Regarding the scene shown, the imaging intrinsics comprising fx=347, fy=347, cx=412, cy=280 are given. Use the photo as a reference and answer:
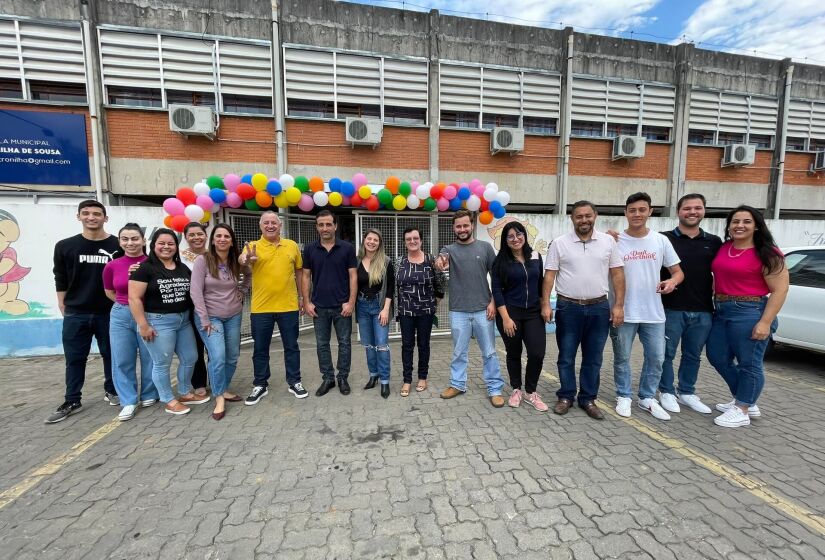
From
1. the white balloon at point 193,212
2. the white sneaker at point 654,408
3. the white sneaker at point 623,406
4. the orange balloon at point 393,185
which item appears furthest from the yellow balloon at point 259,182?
the white sneaker at point 654,408

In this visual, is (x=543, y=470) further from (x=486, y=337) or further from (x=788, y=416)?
(x=788, y=416)

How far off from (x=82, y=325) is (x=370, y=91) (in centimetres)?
798

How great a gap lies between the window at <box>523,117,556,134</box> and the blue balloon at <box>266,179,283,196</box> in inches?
307

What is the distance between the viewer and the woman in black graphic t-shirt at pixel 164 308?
332cm

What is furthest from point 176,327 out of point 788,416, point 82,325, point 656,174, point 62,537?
point 656,174

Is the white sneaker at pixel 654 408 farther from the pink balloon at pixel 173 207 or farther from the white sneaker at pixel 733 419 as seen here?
the pink balloon at pixel 173 207

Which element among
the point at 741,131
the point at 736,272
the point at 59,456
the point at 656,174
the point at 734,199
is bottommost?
the point at 59,456

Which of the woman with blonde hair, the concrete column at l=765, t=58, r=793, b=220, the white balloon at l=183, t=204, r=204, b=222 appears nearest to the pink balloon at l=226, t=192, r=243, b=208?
the white balloon at l=183, t=204, r=204, b=222

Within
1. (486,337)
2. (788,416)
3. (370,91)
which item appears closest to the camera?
(788,416)

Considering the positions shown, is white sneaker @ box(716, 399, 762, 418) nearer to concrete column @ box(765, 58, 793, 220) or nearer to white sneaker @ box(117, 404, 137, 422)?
white sneaker @ box(117, 404, 137, 422)

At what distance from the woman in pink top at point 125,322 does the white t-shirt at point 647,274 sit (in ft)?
15.8

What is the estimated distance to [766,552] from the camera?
1894 mm

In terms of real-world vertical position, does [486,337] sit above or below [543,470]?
above

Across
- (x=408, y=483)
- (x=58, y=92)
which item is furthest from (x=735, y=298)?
(x=58, y=92)
